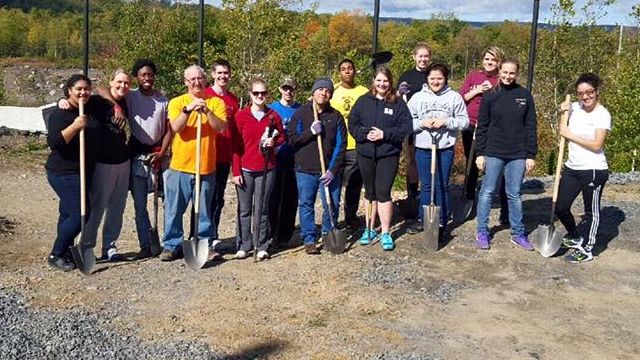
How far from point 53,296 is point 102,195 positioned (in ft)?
3.39

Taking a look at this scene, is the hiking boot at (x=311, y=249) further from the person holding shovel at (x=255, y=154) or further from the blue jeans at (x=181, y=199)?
the blue jeans at (x=181, y=199)

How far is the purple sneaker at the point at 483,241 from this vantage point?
7.02 meters

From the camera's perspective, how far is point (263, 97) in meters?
6.26

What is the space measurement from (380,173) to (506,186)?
1290mm

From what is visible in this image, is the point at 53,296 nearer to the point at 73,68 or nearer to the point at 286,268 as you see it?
the point at 286,268

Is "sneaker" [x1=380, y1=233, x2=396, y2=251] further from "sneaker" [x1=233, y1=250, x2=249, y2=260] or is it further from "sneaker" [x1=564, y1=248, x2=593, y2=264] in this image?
"sneaker" [x1=564, y1=248, x2=593, y2=264]

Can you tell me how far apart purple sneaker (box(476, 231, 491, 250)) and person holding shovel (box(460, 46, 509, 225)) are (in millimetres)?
834

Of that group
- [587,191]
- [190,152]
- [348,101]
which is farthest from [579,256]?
[190,152]

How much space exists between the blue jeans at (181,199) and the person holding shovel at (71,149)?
0.69 metres

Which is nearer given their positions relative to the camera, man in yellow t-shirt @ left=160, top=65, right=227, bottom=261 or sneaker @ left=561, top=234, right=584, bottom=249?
man in yellow t-shirt @ left=160, top=65, right=227, bottom=261

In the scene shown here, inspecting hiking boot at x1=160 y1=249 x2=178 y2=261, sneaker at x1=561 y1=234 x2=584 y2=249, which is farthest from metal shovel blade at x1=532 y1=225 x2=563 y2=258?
hiking boot at x1=160 y1=249 x2=178 y2=261

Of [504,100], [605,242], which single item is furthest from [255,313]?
[605,242]

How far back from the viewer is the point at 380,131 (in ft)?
21.4

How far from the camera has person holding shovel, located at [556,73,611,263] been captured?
6.35 m
